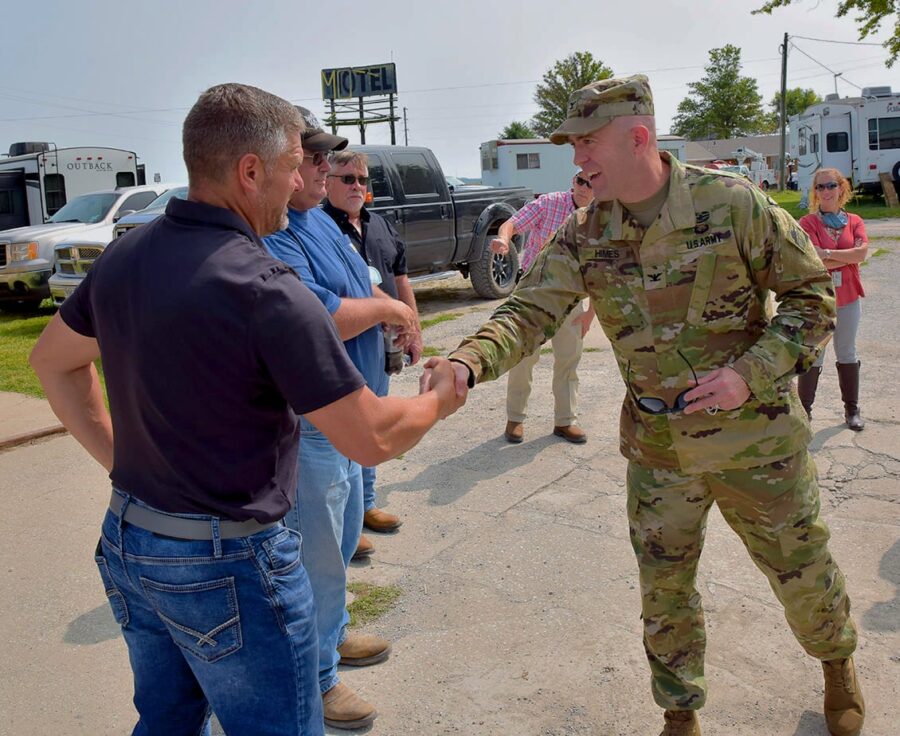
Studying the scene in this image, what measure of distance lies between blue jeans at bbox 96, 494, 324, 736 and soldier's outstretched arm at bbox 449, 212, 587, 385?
117 cm

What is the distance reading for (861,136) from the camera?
29.2 metres

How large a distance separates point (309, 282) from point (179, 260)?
4.07 ft

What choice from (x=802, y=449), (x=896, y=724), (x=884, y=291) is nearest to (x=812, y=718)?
(x=896, y=724)

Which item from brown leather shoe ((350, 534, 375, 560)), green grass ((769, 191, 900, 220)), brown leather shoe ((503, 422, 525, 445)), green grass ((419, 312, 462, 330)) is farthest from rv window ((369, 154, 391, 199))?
green grass ((769, 191, 900, 220))

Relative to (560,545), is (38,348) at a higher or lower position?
higher

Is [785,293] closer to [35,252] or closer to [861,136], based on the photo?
[35,252]

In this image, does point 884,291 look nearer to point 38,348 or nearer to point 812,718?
point 812,718

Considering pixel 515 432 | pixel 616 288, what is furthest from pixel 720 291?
pixel 515 432

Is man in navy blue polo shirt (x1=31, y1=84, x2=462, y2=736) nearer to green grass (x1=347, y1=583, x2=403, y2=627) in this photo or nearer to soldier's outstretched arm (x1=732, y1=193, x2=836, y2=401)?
soldier's outstretched arm (x1=732, y1=193, x2=836, y2=401)

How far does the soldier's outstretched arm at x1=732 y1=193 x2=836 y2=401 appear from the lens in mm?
2625

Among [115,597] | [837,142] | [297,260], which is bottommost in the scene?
[115,597]

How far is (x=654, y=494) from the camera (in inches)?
115

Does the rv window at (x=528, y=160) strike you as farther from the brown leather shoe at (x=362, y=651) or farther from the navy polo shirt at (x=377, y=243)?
the brown leather shoe at (x=362, y=651)

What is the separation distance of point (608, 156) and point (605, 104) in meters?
0.16
